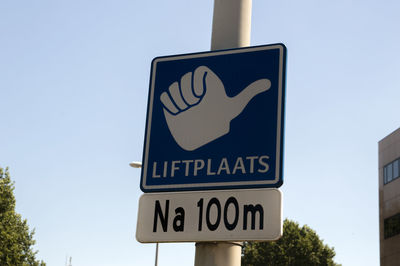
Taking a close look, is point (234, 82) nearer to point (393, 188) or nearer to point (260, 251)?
point (260, 251)

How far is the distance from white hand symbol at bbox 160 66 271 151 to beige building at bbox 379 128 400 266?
2306 inches

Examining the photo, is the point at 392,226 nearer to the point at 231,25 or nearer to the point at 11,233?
the point at 11,233

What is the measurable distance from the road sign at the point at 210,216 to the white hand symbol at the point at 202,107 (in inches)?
13.8

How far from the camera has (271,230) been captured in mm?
3494

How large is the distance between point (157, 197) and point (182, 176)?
0.20m

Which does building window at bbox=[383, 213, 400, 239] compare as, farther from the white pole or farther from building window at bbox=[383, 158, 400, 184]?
the white pole

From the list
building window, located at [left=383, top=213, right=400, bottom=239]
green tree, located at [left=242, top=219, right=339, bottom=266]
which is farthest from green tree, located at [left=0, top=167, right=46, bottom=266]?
building window, located at [left=383, top=213, right=400, bottom=239]

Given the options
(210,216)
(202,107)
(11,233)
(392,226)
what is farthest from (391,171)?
(210,216)

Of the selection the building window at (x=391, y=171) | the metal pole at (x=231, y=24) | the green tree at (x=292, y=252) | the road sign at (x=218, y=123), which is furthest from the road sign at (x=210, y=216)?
the building window at (x=391, y=171)

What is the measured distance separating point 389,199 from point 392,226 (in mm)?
2717

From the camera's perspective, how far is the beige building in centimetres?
5966

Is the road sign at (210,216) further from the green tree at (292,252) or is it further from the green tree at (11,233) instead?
the green tree at (292,252)

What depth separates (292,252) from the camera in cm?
5703

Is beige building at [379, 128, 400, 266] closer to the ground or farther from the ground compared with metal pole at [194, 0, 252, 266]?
farther from the ground
